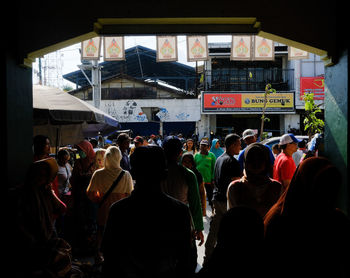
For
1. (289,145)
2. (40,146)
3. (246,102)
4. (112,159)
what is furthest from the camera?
(246,102)

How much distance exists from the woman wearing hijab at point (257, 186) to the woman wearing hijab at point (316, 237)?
0.94 m

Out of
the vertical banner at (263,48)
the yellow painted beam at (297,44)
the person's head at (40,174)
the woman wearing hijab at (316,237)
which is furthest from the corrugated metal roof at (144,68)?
the woman wearing hijab at (316,237)

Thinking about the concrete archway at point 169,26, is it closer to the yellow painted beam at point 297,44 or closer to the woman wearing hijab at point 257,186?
the yellow painted beam at point 297,44

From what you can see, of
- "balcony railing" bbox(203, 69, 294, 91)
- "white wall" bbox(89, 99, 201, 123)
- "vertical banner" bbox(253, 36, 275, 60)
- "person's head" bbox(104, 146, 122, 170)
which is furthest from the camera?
"white wall" bbox(89, 99, 201, 123)

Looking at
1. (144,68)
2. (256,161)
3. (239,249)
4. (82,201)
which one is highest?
(144,68)

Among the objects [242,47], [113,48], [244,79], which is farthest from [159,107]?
[242,47]

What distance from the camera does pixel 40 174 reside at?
3240 millimetres

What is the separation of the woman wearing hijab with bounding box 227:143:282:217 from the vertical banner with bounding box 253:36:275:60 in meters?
4.84

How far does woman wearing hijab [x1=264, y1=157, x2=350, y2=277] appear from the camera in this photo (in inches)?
81.1

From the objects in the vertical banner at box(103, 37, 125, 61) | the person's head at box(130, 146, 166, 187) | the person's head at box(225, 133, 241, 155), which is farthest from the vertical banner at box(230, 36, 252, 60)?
the person's head at box(130, 146, 166, 187)

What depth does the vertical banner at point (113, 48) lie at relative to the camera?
7.55 metres

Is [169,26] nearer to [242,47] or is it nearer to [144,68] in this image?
[242,47]

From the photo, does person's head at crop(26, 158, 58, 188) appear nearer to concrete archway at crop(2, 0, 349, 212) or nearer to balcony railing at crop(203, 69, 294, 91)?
concrete archway at crop(2, 0, 349, 212)

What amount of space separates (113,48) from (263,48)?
344 centimetres
